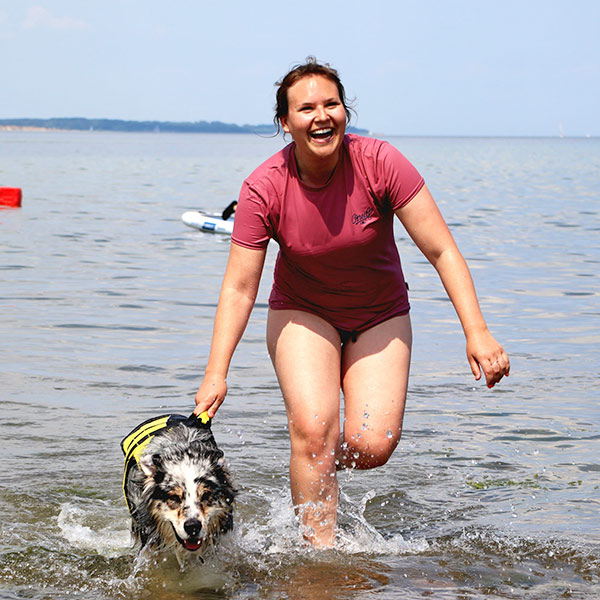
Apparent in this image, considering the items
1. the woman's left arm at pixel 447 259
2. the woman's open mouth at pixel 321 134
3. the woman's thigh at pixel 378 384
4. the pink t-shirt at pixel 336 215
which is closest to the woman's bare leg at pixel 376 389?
the woman's thigh at pixel 378 384

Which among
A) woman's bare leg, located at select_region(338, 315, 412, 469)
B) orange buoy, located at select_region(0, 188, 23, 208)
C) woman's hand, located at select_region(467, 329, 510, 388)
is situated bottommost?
orange buoy, located at select_region(0, 188, 23, 208)

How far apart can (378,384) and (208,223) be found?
1905 centimetres

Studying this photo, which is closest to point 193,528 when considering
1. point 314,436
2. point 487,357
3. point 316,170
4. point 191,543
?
point 191,543

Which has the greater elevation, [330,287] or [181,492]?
[330,287]

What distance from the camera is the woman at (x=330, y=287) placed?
524 cm

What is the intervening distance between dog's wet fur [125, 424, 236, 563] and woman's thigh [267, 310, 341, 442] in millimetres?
513

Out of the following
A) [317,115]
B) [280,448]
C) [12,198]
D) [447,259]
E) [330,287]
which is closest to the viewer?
[317,115]

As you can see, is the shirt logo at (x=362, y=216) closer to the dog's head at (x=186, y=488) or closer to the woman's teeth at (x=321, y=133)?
the woman's teeth at (x=321, y=133)

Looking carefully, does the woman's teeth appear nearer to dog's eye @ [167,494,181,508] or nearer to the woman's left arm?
the woman's left arm

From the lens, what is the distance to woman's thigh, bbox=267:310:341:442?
546 centimetres

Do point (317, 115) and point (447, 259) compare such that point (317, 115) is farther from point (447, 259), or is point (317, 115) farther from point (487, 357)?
point (487, 357)

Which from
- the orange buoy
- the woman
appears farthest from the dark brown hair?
the orange buoy

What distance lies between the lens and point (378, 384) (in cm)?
562

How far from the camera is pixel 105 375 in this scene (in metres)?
10.1
